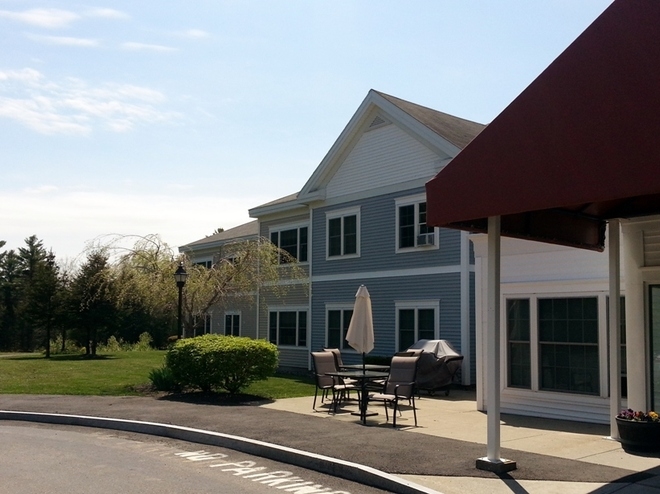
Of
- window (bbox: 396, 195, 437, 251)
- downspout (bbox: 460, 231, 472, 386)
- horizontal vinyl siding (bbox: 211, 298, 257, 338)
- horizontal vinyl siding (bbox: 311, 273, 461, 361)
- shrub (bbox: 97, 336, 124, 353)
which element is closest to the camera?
downspout (bbox: 460, 231, 472, 386)

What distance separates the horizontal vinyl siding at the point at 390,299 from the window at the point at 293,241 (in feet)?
5.63

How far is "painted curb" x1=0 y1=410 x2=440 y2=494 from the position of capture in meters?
8.29

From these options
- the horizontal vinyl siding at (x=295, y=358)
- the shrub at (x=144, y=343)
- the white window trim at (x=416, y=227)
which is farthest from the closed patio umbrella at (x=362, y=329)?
the shrub at (x=144, y=343)

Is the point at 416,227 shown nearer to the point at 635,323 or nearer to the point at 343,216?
the point at 343,216

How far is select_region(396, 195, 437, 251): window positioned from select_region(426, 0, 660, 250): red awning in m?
13.7

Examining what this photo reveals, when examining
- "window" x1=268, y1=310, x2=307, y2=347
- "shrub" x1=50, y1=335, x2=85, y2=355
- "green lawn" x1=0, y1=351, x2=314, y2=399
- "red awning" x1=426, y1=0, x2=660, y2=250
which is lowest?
"shrub" x1=50, y1=335, x2=85, y2=355

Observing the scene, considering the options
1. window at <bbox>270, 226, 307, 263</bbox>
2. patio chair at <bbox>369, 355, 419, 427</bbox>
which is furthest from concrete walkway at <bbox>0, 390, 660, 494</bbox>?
window at <bbox>270, 226, 307, 263</bbox>

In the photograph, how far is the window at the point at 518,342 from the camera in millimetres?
13945

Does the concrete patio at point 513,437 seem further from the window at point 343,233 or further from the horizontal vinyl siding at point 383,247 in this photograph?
A: the window at point 343,233

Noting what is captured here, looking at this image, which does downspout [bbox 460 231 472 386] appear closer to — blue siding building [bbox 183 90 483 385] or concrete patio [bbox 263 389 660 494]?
blue siding building [bbox 183 90 483 385]

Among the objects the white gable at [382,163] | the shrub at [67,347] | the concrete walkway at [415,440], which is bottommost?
the shrub at [67,347]

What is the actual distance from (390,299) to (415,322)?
1.36m

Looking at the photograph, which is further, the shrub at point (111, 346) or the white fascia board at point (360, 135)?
the shrub at point (111, 346)

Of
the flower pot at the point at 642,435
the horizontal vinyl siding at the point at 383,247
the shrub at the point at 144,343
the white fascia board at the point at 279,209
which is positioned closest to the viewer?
the flower pot at the point at 642,435
